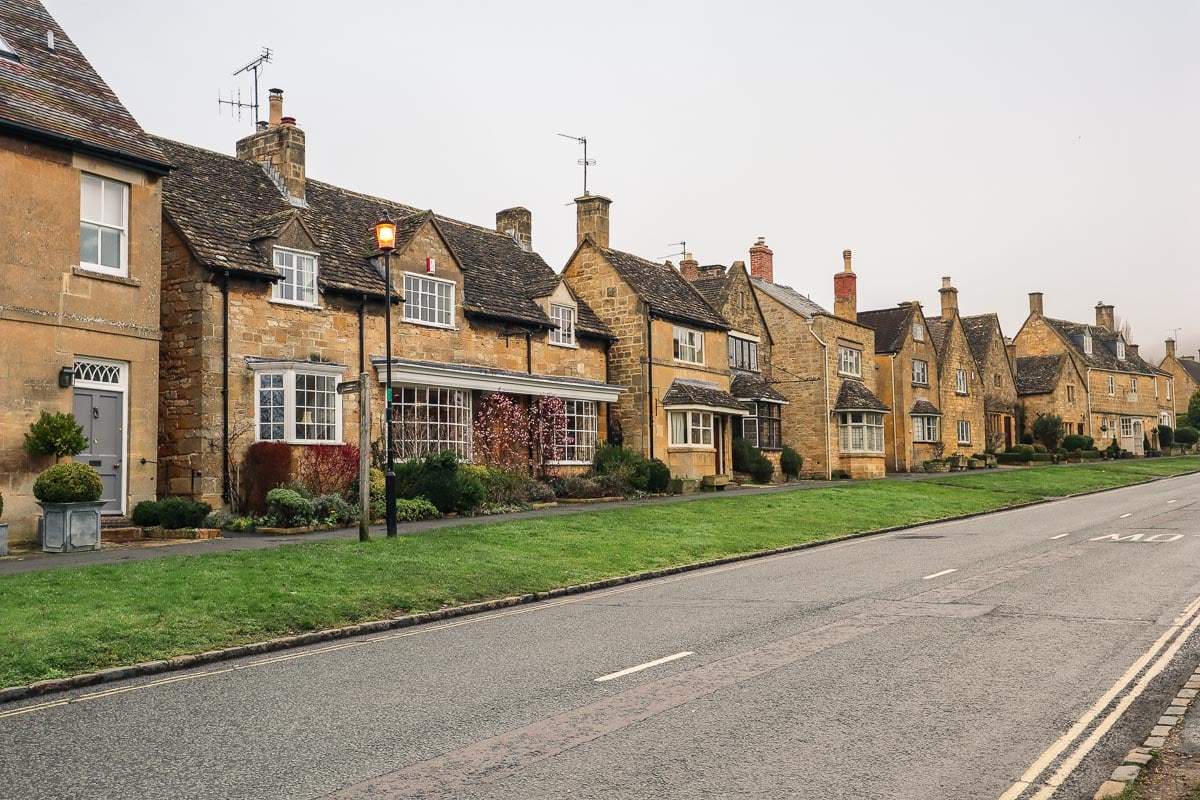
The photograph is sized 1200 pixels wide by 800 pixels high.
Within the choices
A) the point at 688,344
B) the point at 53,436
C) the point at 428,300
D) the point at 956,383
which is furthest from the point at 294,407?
the point at 956,383

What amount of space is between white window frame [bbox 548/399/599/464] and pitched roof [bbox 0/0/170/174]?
48.6 feet

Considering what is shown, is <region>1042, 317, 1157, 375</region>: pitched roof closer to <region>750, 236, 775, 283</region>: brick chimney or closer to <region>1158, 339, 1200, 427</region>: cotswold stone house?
<region>1158, 339, 1200, 427</region>: cotswold stone house

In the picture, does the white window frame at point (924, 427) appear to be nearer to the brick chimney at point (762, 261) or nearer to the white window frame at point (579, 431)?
the brick chimney at point (762, 261)

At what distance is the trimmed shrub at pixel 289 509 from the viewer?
67.3 feet

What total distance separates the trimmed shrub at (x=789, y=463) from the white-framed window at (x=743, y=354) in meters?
4.07

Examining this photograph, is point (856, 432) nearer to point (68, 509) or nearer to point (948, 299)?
point (948, 299)

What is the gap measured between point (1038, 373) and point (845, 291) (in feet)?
81.8

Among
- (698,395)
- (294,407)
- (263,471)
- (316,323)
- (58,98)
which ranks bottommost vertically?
(263,471)

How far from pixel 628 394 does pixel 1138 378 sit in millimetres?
56749

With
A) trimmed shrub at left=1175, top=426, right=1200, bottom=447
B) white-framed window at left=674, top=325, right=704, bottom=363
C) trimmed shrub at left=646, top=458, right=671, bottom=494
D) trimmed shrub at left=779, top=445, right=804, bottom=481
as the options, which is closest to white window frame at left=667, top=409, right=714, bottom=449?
white-framed window at left=674, top=325, right=704, bottom=363

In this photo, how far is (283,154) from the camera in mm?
27453

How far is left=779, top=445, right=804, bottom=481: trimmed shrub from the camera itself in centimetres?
4294

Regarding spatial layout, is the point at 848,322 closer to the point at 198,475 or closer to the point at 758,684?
the point at 198,475

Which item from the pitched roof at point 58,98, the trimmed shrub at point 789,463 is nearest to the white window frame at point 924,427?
the trimmed shrub at point 789,463
